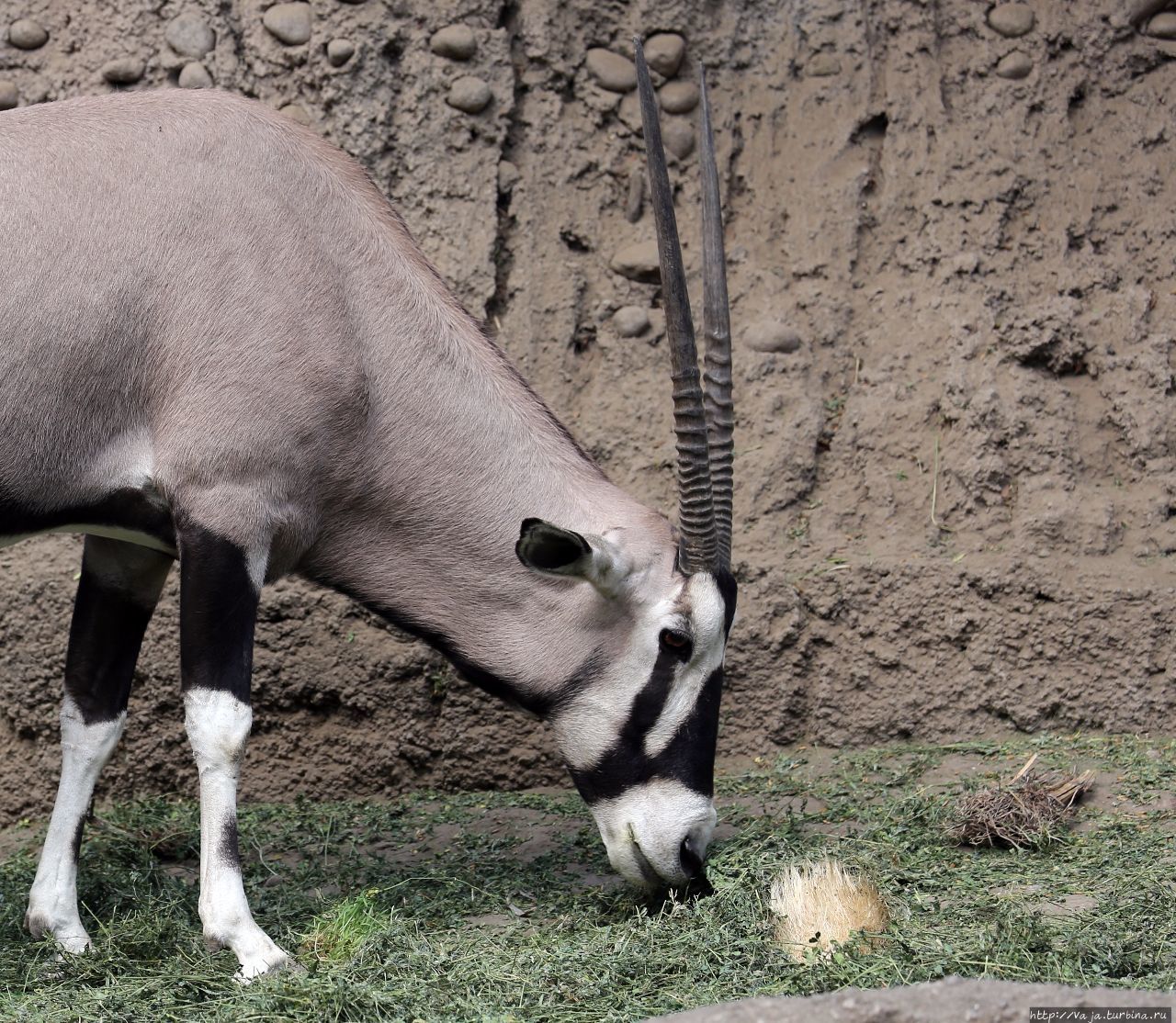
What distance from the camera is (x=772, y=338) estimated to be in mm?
6328

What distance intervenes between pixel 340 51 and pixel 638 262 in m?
1.55

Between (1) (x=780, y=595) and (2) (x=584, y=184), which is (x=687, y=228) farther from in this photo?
(1) (x=780, y=595)

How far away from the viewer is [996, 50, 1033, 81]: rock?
6.48 m

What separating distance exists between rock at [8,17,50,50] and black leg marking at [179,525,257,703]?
336cm

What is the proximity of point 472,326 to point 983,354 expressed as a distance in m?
2.64

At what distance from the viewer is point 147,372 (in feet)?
13.0

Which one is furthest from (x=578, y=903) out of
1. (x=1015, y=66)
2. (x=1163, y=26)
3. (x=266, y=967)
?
(x=1163, y=26)

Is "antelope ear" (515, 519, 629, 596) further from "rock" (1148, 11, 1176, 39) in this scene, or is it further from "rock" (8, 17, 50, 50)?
"rock" (1148, 11, 1176, 39)

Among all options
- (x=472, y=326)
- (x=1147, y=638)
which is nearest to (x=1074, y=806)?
(x=1147, y=638)

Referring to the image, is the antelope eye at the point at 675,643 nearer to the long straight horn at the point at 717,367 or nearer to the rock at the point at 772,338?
the long straight horn at the point at 717,367

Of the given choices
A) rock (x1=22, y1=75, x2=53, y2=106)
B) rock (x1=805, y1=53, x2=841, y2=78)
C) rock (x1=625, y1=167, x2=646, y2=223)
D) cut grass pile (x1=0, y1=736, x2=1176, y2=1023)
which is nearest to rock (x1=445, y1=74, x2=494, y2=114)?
rock (x1=625, y1=167, x2=646, y2=223)

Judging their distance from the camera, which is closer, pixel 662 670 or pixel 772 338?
pixel 662 670

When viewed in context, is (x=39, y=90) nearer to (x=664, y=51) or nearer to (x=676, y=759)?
(x=664, y=51)

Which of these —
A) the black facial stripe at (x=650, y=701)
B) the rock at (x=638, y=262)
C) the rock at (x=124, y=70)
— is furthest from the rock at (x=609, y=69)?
the black facial stripe at (x=650, y=701)
